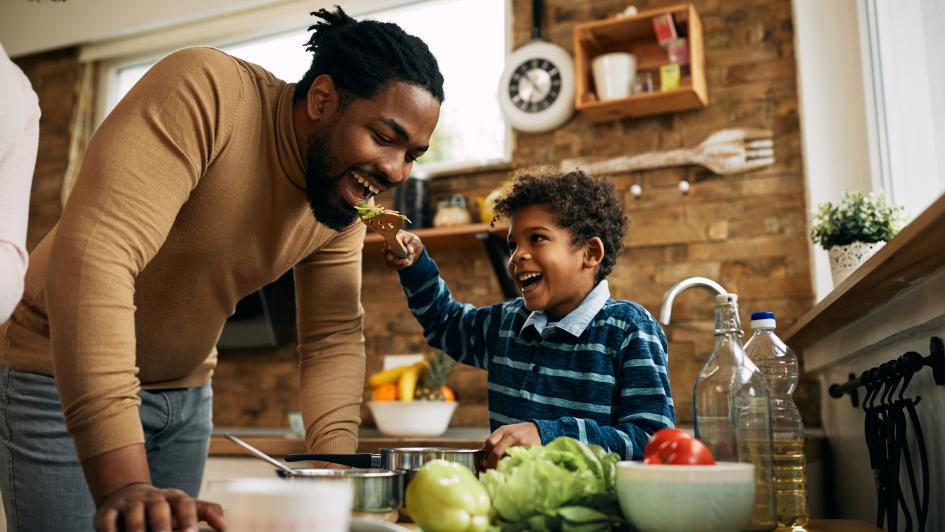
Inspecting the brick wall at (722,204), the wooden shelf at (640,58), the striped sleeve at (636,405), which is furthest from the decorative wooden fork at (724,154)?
the striped sleeve at (636,405)

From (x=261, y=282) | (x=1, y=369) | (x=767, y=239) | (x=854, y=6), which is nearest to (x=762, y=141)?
(x=767, y=239)

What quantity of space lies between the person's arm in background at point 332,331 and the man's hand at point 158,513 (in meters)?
0.67

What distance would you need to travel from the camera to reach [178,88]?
1.13 meters

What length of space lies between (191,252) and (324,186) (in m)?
0.23

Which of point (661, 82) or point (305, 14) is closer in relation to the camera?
point (661, 82)

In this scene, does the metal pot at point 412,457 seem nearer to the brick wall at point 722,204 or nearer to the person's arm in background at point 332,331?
the person's arm in background at point 332,331

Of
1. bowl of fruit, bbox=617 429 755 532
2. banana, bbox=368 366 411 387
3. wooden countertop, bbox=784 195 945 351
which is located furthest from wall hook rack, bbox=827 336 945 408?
banana, bbox=368 366 411 387

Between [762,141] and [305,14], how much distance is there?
1.97m

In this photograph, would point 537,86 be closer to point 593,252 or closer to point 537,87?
point 537,87

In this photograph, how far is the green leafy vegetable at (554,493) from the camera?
0.72 meters

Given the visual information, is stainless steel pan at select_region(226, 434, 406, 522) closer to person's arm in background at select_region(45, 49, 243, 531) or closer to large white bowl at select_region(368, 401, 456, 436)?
person's arm in background at select_region(45, 49, 243, 531)

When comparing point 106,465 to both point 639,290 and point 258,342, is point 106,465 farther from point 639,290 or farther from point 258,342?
point 258,342

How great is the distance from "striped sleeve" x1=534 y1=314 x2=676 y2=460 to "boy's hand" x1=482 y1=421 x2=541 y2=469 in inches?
2.6

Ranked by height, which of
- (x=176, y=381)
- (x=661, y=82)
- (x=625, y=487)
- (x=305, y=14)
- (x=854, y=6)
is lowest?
(x=625, y=487)
